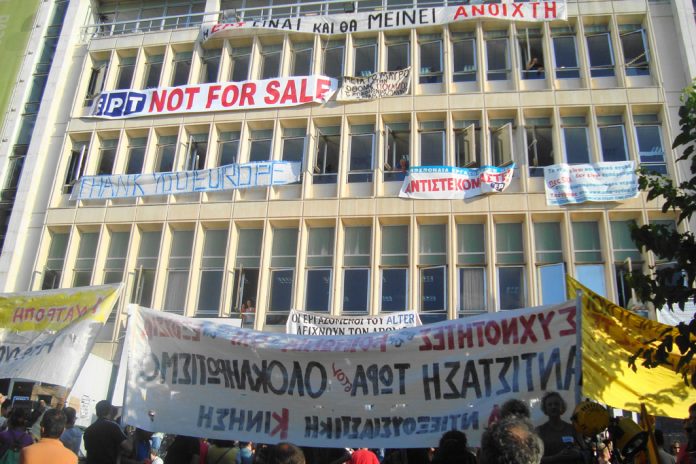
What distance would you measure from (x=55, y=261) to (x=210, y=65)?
29.0 ft

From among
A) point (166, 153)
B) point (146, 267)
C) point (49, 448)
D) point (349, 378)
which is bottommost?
point (49, 448)

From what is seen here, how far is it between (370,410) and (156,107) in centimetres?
1871

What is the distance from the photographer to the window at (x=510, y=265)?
60.6ft

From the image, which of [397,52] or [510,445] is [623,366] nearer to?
[510,445]

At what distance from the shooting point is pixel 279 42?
2341 cm

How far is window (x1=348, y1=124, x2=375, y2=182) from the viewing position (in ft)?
68.0

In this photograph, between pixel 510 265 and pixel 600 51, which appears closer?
pixel 510 265

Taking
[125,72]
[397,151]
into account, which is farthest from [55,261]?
[397,151]

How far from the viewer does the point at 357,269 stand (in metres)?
19.7

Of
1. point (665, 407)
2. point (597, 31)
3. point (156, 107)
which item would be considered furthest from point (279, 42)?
point (665, 407)

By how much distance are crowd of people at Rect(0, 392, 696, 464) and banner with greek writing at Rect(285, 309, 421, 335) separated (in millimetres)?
8424

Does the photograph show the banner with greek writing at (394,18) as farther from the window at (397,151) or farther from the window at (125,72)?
the window at (397,151)

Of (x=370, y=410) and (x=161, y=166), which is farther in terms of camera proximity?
(x=161, y=166)

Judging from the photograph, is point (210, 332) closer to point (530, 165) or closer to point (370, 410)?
point (370, 410)
